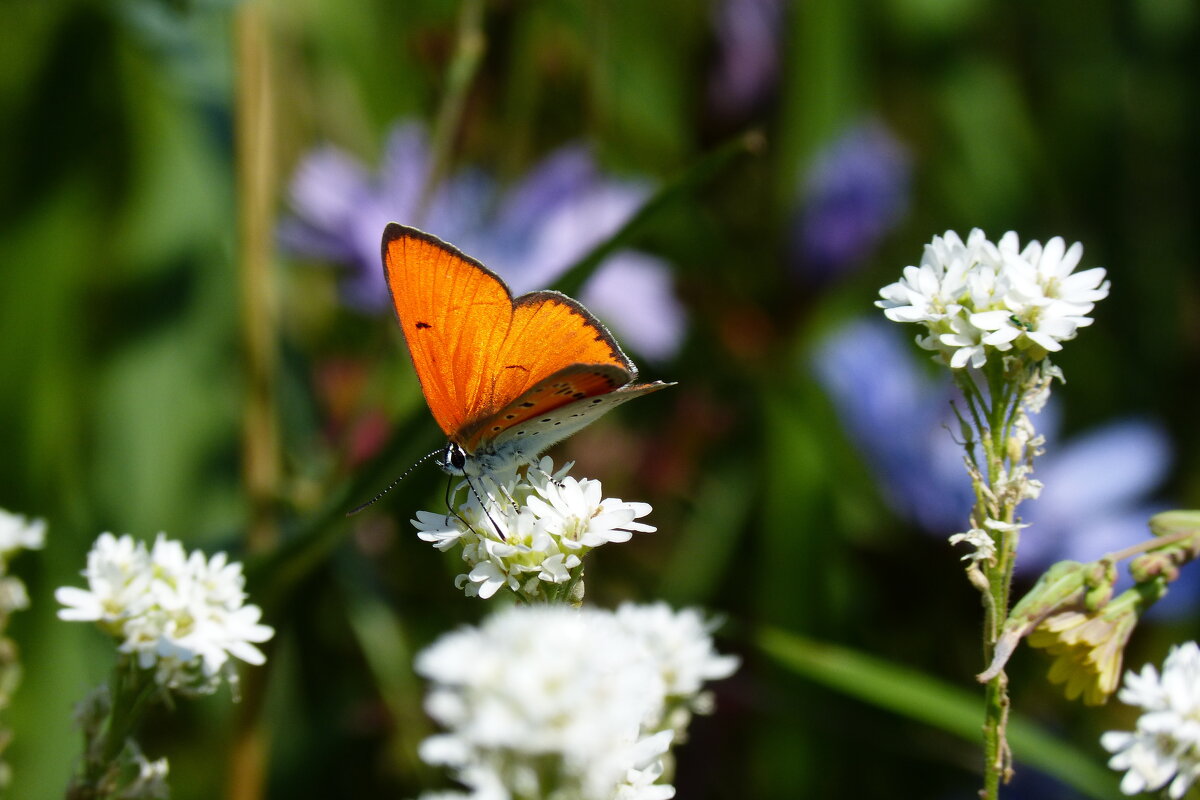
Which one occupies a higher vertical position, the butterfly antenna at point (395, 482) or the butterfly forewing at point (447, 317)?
the butterfly forewing at point (447, 317)

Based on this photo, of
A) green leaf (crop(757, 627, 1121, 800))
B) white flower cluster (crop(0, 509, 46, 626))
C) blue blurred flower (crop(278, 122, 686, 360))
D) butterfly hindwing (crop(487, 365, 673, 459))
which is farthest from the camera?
blue blurred flower (crop(278, 122, 686, 360))

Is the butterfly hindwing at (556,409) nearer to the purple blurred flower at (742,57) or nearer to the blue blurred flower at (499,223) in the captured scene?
the blue blurred flower at (499,223)

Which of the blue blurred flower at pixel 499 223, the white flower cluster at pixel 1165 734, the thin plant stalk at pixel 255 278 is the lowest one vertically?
the white flower cluster at pixel 1165 734

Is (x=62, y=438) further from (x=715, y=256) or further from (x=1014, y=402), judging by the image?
(x=1014, y=402)

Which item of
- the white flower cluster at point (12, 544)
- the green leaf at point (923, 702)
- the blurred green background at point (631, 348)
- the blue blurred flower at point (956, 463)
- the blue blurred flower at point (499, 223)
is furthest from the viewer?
the blue blurred flower at point (499, 223)

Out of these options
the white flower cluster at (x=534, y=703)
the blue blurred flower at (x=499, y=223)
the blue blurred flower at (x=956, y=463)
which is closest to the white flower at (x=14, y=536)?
the white flower cluster at (x=534, y=703)

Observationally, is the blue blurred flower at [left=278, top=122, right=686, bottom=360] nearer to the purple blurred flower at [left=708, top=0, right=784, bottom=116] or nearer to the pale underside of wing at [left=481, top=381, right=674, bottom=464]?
the purple blurred flower at [left=708, top=0, right=784, bottom=116]

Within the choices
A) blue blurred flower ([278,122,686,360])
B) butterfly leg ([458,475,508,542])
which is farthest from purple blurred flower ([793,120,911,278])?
→ butterfly leg ([458,475,508,542])
